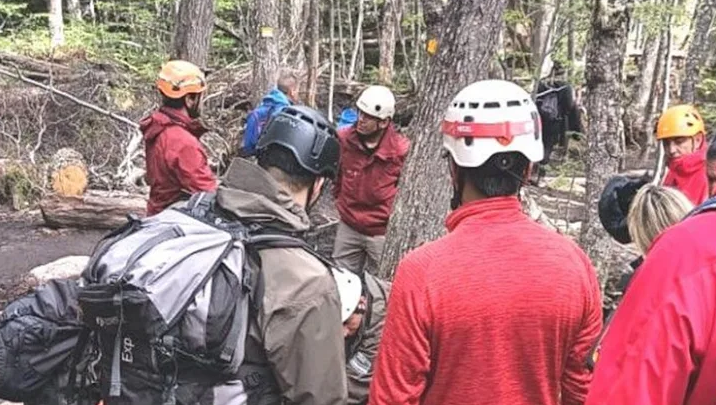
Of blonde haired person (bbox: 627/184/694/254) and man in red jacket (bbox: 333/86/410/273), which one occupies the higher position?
blonde haired person (bbox: 627/184/694/254)

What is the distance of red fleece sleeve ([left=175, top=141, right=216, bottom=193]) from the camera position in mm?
5258

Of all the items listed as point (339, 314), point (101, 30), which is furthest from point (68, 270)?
point (101, 30)

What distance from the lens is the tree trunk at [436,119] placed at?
16.5 feet

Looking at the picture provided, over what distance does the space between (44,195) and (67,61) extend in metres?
6.65

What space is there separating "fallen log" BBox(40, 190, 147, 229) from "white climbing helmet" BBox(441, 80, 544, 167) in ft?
26.6

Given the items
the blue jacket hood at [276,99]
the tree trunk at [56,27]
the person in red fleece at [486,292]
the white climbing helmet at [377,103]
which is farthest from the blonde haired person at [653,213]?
the tree trunk at [56,27]

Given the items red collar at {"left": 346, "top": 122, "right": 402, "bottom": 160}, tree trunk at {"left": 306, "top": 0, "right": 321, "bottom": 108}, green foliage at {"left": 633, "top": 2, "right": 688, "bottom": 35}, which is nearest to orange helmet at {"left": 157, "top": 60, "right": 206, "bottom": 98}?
red collar at {"left": 346, "top": 122, "right": 402, "bottom": 160}

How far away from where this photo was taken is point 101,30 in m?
20.8

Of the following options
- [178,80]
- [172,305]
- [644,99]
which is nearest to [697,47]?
[644,99]

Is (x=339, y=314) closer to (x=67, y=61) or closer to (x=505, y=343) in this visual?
(x=505, y=343)

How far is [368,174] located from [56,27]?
17.3 m

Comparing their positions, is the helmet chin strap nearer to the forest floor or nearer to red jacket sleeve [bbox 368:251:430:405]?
red jacket sleeve [bbox 368:251:430:405]

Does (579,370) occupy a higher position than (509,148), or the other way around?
(509,148)

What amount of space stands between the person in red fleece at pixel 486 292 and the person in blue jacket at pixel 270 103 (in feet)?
13.6
